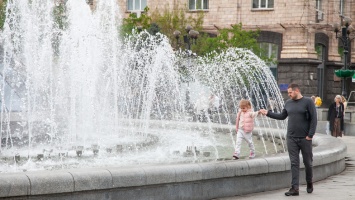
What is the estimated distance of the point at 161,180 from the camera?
11.2 m

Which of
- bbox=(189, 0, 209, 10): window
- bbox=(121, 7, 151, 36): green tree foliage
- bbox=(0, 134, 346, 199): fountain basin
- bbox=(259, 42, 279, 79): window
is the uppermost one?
bbox=(189, 0, 209, 10): window

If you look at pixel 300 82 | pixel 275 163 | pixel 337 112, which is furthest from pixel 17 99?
pixel 300 82

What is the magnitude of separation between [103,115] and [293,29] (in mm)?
24072

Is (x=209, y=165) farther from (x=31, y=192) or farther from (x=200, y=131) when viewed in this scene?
(x=200, y=131)

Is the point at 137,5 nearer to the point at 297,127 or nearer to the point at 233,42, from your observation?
the point at 233,42

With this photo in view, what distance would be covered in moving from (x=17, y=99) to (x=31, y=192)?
1601 cm

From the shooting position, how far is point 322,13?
5150cm

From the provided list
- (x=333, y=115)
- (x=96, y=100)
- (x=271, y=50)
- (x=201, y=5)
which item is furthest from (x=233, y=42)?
(x=96, y=100)

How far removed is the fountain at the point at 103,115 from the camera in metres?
11.7

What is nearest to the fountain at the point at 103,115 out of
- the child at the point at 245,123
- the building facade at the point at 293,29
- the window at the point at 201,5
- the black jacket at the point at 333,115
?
the child at the point at 245,123

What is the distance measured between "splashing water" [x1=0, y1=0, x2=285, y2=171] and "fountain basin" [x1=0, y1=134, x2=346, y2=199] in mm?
2869

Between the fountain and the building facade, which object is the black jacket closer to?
the fountain

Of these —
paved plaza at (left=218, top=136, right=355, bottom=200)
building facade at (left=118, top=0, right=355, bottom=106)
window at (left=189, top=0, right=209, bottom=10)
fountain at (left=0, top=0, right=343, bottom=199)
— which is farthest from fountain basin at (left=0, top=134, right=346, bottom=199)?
window at (left=189, top=0, right=209, bottom=10)

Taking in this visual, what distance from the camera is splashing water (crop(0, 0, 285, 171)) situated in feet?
58.7
